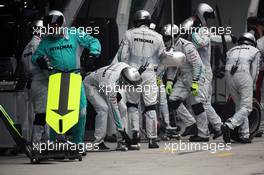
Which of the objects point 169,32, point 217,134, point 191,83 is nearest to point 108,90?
point 191,83

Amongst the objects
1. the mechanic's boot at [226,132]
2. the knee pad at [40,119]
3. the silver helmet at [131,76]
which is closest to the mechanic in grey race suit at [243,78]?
the mechanic's boot at [226,132]

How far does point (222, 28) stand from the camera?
25.0 meters

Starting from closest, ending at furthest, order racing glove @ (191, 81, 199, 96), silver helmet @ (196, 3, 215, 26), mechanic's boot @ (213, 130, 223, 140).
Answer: racing glove @ (191, 81, 199, 96) < mechanic's boot @ (213, 130, 223, 140) < silver helmet @ (196, 3, 215, 26)

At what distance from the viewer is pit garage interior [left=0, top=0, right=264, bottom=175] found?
15.7 meters

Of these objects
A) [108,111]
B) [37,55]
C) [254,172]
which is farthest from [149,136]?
[254,172]

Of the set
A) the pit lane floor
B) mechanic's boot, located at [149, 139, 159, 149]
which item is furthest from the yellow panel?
mechanic's boot, located at [149, 139, 159, 149]

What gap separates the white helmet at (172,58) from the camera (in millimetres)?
19766

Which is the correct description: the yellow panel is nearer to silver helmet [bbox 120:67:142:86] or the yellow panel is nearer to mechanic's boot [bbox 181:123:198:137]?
silver helmet [bbox 120:67:142:86]

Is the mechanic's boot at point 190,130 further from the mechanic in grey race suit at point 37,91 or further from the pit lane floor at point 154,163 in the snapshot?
the mechanic in grey race suit at point 37,91

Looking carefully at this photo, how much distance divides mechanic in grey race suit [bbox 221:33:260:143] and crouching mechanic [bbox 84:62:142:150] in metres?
2.12

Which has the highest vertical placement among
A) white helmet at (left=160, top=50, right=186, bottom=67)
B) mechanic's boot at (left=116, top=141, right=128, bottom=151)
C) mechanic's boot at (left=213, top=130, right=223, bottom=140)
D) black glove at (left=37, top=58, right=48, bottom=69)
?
white helmet at (left=160, top=50, right=186, bottom=67)

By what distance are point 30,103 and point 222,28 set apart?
732 centimetres

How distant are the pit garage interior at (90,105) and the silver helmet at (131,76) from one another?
603mm

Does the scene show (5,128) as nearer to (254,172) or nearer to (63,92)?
(63,92)
